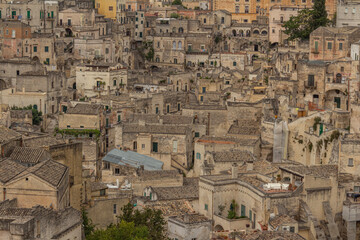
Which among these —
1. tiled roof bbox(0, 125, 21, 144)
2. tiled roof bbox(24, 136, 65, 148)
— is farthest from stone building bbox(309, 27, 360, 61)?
tiled roof bbox(0, 125, 21, 144)

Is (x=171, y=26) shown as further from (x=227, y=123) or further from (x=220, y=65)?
(x=227, y=123)

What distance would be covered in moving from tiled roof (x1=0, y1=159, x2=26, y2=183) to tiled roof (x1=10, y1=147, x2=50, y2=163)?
1.06 meters

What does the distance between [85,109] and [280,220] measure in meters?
24.2

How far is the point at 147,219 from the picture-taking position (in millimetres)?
41875

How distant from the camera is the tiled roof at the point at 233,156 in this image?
5222cm

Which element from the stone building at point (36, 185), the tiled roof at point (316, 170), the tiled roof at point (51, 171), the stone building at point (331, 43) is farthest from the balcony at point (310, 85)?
the stone building at point (36, 185)

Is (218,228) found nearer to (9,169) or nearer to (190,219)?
(190,219)

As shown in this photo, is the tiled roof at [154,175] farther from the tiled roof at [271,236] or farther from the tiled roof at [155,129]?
the tiled roof at [271,236]

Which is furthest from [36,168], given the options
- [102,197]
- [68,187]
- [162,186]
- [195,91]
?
[195,91]

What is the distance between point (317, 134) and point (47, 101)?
20.8 metres

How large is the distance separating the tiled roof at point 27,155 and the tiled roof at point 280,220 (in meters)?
10.5

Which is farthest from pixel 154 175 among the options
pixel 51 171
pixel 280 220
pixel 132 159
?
pixel 51 171

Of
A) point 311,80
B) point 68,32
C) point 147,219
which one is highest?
point 68,32

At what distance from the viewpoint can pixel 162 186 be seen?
49500 mm
